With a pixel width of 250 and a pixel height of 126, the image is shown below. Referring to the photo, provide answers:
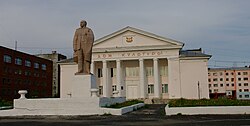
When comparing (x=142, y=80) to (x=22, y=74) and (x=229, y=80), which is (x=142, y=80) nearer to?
(x=22, y=74)

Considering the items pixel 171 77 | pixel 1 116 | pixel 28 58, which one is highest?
pixel 28 58

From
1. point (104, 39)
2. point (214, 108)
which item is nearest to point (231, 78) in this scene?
point (104, 39)

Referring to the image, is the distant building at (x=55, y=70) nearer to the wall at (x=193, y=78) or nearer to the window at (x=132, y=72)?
the window at (x=132, y=72)

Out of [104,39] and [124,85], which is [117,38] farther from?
[124,85]

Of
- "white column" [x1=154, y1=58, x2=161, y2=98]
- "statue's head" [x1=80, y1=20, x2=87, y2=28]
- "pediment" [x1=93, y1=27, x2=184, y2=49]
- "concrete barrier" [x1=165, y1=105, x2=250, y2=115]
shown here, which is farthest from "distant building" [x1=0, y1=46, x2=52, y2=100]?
"concrete barrier" [x1=165, y1=105, x2=250, y2=115]

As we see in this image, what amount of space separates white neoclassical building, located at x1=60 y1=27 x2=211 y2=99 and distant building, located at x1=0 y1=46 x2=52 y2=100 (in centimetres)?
2023

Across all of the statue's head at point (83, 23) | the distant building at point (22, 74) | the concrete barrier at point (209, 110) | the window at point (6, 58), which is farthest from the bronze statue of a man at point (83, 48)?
the window at point (6, 58)

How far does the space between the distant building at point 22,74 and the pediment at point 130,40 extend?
21.3 m

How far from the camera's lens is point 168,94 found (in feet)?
182

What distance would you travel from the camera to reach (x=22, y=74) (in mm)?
73125

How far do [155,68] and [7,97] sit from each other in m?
31.7

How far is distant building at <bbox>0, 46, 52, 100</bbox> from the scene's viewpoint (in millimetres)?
65406

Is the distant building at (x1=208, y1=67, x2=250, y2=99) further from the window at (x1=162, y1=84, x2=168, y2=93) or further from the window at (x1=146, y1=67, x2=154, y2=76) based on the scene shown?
the window at (x1=146, y1=67, x2=154, y2=76)

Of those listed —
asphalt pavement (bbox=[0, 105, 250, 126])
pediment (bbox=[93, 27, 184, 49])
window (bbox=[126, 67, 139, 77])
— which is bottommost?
asphalt pavement (bbox=[0, 105, 250, 126])
